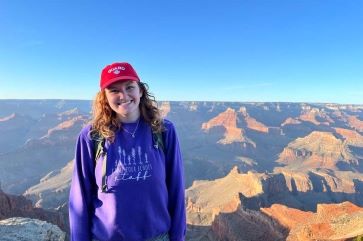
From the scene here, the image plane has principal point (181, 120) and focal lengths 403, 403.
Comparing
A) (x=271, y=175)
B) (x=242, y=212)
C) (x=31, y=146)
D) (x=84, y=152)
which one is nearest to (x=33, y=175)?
(x=31, y=146)

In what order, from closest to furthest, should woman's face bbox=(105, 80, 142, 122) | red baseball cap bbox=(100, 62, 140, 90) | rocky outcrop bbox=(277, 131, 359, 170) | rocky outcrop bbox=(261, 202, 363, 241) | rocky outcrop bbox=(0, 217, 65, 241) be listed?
red baseball cap bbox=(100, 62, 140, 90), woman's face bbox=(105, 80, 142, 122), rocky outcrop bbox=(0, 217, 65, 241), rocky outcrop bbox=(261, 202, 363, 241), rocky outcrop bbox=(277, 131, 359, 170)

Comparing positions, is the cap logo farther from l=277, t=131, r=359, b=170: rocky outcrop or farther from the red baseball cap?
l=277, t=131, r=359, b=170: rocky outcrop

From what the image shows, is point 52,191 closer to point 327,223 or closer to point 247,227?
point 247,227

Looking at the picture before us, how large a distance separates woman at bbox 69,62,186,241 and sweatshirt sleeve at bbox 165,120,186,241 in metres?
0.01

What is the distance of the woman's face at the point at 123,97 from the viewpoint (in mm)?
5176

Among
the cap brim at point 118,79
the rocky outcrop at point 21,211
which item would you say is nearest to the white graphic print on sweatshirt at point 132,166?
the cap brim at point 118,79

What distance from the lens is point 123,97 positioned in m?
5.16

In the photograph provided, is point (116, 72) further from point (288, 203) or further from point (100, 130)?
point (288, 203)

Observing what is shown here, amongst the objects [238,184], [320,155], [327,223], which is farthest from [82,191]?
[320,155]

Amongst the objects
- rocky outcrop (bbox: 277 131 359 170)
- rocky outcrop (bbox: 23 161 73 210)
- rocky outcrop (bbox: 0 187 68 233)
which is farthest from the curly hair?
rocky outcrop (bbox: 277 131 359 170)

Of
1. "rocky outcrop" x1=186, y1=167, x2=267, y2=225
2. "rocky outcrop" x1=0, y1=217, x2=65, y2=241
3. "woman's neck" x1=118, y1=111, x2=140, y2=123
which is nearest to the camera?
"woman's neck" x1=118, y1=111, x2=140, y2=123

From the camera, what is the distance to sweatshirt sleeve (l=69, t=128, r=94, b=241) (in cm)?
512

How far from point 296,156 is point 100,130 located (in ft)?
632

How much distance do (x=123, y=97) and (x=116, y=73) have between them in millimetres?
319
